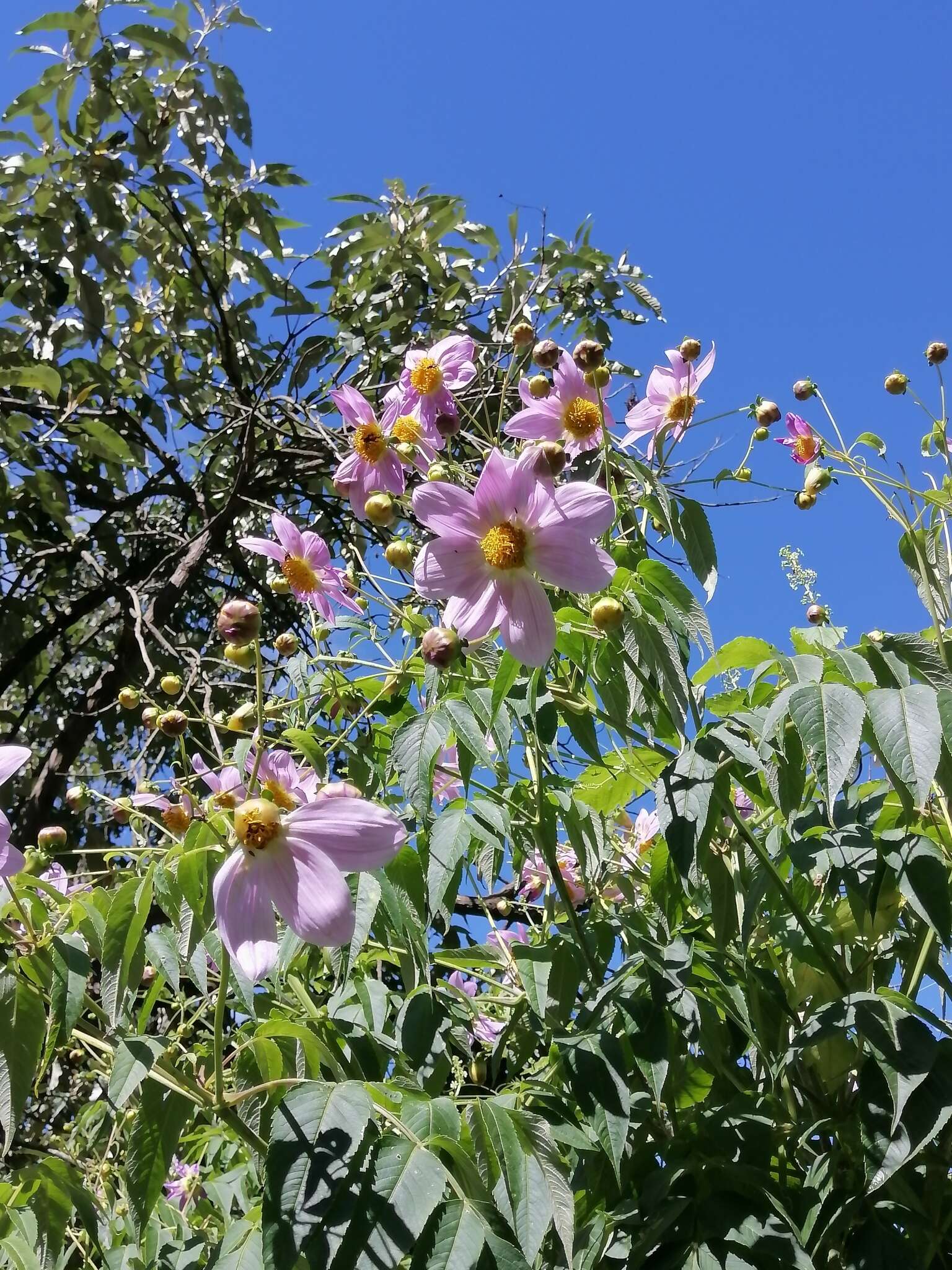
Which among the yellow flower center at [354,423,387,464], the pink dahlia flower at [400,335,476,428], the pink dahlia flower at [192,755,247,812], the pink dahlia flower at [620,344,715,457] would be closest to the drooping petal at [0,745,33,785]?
the pink dahlia flower at [192,755,247,812]

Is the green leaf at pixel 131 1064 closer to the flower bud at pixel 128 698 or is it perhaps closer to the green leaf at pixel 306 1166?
the green leaf at pixel 306 1166

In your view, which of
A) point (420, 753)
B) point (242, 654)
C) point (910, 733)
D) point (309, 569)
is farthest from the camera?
point (309, 569)

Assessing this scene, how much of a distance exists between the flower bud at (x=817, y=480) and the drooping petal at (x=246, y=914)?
968 mm

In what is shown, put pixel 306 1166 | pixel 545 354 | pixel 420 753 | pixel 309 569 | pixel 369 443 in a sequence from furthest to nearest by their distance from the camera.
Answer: pixel 309 569 < pixel 369 443 < pixel 545 354 < pixel 420 753 < pixel 306 1166

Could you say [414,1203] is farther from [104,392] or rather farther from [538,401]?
[104,392]

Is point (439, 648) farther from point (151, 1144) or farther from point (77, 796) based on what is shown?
point (77, 796)

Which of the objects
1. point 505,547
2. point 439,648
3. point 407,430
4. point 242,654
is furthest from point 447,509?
point 407,430

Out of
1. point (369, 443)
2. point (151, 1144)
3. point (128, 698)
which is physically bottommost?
point (151, 1144)

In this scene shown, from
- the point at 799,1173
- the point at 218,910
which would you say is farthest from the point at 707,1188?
the point at 218,910

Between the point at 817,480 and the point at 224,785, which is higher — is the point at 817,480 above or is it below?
above

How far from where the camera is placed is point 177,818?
142 cm

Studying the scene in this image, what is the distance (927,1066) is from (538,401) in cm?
95

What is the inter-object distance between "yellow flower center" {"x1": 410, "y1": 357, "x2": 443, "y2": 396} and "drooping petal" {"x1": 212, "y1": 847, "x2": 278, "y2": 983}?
0.87 metres

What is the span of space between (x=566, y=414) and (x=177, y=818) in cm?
75
